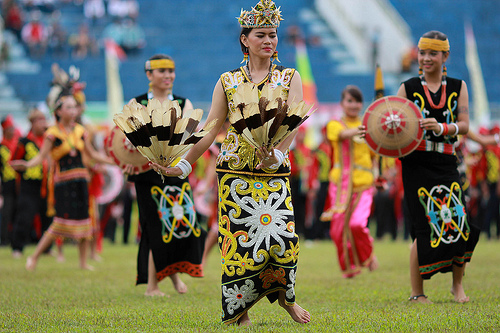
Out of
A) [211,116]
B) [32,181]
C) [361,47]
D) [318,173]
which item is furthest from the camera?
[361,47]

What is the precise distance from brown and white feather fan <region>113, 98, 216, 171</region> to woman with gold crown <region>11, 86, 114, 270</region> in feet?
16.0

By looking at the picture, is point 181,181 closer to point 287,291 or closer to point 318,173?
point 287,291

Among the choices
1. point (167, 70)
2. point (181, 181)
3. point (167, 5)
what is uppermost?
point (167, 5)

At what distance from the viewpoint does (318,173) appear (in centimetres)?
1611

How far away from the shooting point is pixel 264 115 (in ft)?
15.3

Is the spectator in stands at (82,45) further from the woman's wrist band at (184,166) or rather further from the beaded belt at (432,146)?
the woman's wrist band at (184,166)

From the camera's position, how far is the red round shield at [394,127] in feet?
20.2

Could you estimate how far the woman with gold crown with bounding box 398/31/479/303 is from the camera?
6.21 metres

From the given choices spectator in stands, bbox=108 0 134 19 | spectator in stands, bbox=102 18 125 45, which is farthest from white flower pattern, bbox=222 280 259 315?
spectator in stands, bbox=108 0 134 19

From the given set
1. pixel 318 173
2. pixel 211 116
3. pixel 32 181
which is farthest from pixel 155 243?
pixel 318 173

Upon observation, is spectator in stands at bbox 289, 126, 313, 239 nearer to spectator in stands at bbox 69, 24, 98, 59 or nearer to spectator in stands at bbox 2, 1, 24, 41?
spectator in stands at bbox 69, 24, 98, 59

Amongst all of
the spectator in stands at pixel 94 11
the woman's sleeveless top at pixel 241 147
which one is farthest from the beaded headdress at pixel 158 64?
the spectator in stands at pixel 94 11

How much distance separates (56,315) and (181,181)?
2001 millimetres

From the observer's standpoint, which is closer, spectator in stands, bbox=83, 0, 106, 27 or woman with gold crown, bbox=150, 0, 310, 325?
woman with gold crown, bbox=150, 0, 310, 325
